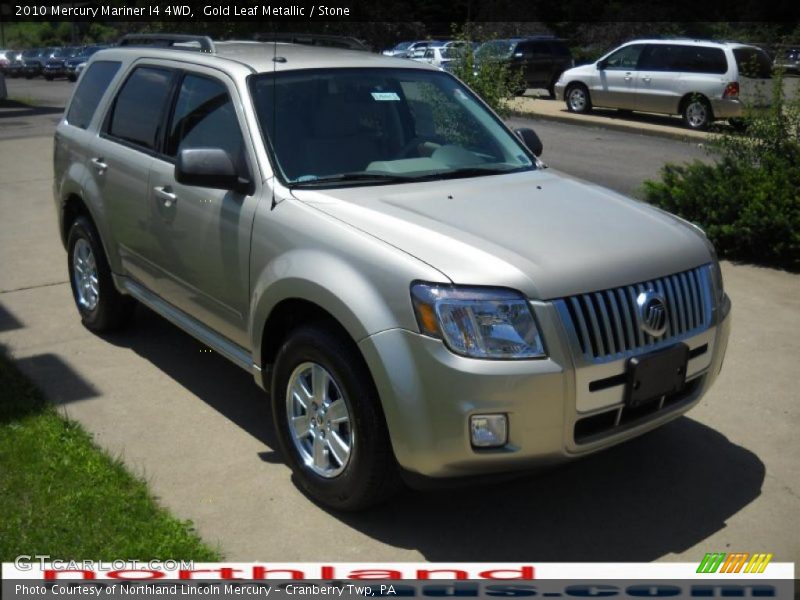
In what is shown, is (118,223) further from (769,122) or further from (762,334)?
(769,122)

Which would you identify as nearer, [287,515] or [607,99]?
[287,515]

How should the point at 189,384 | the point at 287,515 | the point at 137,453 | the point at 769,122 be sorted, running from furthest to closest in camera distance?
the point at 769,122 < the point at 189,384 < the point at 137,453 < the point at 287,515

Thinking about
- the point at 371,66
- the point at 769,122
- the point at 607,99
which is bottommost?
the point at 607,99

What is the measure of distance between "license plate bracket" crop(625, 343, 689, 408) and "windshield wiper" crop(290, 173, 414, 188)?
1531 mm

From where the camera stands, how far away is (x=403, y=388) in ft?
11.9

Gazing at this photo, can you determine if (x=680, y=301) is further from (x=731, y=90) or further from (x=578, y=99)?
(x=578, y=99)

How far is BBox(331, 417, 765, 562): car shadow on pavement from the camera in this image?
3984 millimetres

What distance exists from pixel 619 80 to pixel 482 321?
18.7 m

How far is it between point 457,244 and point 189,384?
8.27 ft

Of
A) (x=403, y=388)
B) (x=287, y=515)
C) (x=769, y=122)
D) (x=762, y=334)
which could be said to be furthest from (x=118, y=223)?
(x=769, y=122)

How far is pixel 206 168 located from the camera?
14.6 ft

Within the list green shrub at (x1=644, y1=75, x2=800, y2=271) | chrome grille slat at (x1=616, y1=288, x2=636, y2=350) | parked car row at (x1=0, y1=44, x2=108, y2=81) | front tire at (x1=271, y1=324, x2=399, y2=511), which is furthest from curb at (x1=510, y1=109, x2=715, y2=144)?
parked car row at (x1=0, y1=44, x2=108, y2=81)

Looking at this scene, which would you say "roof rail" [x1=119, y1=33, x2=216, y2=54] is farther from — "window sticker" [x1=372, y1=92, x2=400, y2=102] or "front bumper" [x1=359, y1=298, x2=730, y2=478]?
"front bumper" [x1=359, y1=298, x2=730, y2=478]

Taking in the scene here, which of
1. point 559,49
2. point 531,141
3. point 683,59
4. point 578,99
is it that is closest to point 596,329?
point 531,141
